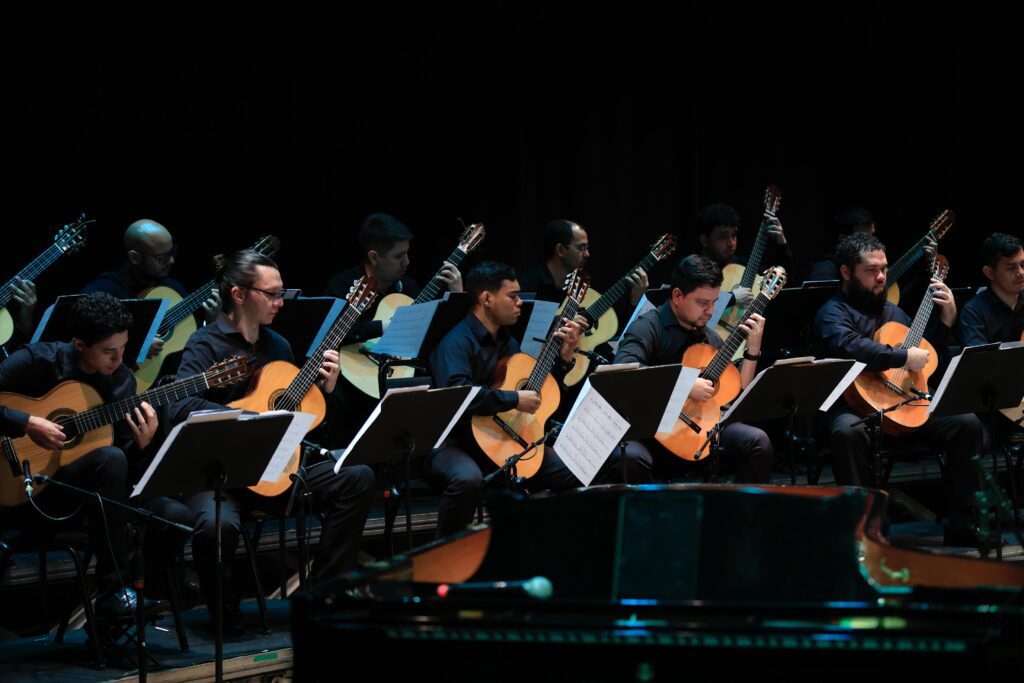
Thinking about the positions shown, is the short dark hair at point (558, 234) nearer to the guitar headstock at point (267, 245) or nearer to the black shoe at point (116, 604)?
the guitar headstock at point (267, 245)

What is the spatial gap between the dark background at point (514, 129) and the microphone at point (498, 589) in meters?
4.85

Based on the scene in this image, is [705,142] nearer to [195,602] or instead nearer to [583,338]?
[583,338]

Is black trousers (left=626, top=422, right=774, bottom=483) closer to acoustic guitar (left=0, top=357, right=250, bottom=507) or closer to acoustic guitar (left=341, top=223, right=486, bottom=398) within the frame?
acoustic guitar (left=341, top=223, right=486, bottom=398)

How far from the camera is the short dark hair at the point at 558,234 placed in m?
7.89

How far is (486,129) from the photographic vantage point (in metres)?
8.49

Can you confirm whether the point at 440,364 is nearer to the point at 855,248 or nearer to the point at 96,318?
the point at 96,318

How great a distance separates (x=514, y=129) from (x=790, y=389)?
3.25 metres

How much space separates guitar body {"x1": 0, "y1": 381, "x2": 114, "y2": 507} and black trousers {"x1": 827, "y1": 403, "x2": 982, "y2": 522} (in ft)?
12.2

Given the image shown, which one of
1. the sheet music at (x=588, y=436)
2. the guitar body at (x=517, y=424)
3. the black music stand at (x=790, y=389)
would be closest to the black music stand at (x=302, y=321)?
the guitar body at (x=517, y=424)

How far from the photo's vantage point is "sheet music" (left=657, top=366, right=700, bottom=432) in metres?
5.71

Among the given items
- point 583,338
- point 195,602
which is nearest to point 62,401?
point 195,602

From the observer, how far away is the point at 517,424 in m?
6.31

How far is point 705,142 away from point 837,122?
1.30 m

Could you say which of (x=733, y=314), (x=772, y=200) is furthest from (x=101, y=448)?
(x=772, y=200)
